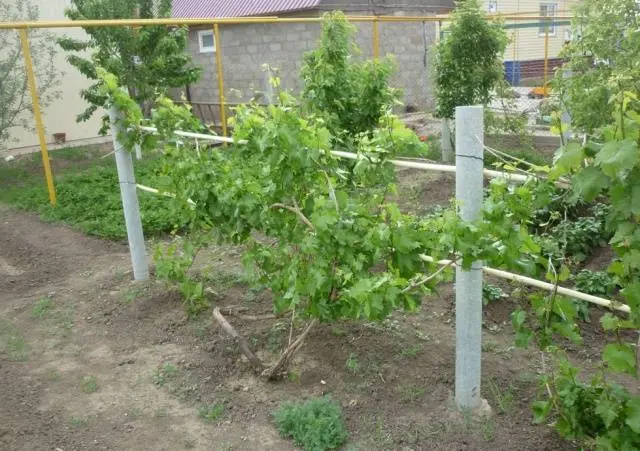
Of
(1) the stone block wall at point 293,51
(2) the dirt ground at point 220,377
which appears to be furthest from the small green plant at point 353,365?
(1) the stone block wall at point 293,51

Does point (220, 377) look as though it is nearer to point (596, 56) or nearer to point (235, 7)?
point (596, 56)

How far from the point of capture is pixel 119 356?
13.0 feet

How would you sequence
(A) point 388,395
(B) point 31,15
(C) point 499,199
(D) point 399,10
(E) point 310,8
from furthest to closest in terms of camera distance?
(D) point 399,10 < (E) point 310,8 < (B) point 31,15 < (A) point 388,395 < (C) point 499,199

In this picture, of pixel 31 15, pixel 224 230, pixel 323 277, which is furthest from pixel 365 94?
pixel 31 15

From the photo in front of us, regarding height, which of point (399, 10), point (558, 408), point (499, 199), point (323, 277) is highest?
point (399, 10)

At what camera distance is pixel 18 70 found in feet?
36.6

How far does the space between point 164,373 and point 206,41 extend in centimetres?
1405

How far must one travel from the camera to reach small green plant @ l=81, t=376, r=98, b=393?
3.56 meters

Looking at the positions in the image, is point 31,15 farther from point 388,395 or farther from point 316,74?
point 388,395

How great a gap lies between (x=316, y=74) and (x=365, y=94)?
0.40 m

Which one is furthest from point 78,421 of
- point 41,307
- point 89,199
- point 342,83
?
point 89,199

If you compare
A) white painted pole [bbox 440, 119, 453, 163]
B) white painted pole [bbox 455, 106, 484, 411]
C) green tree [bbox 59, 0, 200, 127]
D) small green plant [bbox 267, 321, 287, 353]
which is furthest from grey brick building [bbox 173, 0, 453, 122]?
white painted pole [bbox 455, 106, 484, 411]

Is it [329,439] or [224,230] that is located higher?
[224,230]

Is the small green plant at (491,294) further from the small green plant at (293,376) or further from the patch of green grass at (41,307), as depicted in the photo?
the patch of green grass at (41,307)
